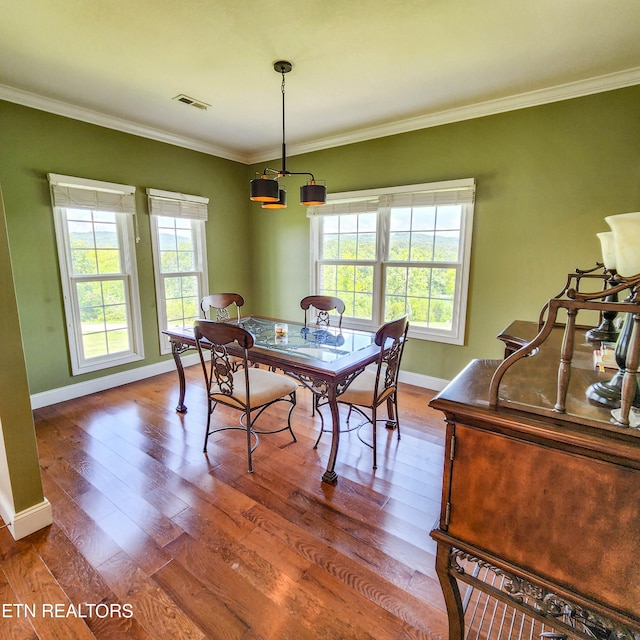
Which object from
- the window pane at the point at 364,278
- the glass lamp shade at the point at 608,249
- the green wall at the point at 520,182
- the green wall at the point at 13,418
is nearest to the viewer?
the glass lamp shade at the point at 608,249

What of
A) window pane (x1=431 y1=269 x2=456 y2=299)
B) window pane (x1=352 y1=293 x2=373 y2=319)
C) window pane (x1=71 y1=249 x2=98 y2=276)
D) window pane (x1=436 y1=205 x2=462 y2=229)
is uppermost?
window pane (x1=436 y1=205 x2=462 y2=229)

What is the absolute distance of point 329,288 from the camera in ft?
14.6

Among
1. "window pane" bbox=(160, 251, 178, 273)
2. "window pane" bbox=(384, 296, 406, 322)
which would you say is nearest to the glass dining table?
"window pane" bbox=(384, 296, 406, 322)

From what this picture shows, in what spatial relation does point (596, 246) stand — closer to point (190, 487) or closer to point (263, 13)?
point (263, 13)

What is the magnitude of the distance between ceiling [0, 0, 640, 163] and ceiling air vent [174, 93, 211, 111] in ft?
0.28

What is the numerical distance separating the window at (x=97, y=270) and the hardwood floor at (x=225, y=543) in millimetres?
1056

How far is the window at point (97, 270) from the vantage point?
3346 millimetres

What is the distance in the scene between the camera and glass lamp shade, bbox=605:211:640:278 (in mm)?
921

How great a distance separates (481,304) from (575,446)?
111 inches

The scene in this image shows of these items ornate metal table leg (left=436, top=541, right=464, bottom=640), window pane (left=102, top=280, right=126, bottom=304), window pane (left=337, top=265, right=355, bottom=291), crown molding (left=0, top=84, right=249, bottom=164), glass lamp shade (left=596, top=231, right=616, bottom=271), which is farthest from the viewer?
window pane (left=337, top=265, right=355, bottom=291)

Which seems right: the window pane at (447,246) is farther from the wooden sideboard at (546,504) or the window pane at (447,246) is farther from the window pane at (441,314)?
the wooden sideboard at (546,504)

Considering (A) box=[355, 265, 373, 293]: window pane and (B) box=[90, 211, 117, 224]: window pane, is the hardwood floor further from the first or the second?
(B) box=[90, 211, 117, 224]: window pane

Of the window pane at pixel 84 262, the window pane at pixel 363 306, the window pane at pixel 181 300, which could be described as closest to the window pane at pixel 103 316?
the window pane at pixel 84 262

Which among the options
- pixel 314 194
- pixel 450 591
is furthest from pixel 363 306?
pixel 450 591
